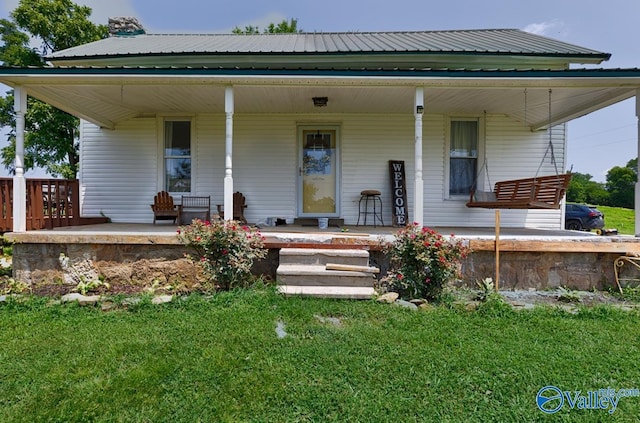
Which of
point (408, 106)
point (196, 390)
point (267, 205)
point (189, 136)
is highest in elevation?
point (408, 106)

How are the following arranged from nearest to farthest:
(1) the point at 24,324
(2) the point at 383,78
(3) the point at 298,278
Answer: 1. (1) the point at 24,324
2. (3) the point at 298,278
3. (2) the point at 383,78

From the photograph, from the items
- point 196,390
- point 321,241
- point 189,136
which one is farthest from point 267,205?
point 196,390

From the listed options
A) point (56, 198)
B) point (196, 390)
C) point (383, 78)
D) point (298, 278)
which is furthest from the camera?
point (56, 198)

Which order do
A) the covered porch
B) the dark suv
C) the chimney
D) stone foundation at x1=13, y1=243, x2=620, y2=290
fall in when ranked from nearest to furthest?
stone foundation at x1=13, y1=243, x2=620, y2=290, the covered porch, the chimney, the dark suv

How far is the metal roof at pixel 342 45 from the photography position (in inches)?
238

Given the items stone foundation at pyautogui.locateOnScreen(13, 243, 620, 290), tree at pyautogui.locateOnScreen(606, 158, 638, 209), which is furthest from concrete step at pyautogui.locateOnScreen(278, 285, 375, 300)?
tree at pyautogui.locateOnScreen(606, 158, 638, 209)

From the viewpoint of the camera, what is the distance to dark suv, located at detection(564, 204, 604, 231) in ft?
37.2

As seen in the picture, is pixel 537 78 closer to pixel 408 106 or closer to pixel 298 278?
pixel 408 106

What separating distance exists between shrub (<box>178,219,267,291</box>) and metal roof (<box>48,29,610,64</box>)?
3.63 m

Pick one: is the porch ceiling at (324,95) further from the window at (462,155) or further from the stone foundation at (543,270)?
the stone foundation at (543,270)

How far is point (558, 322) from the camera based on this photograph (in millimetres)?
3180

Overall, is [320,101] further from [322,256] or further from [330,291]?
[330,291]

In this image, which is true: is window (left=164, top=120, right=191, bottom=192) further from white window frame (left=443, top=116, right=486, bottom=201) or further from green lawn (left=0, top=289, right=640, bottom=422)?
white window frame (left=443, top=116, right=486, bottom=201)

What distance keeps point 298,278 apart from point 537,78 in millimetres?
4191
